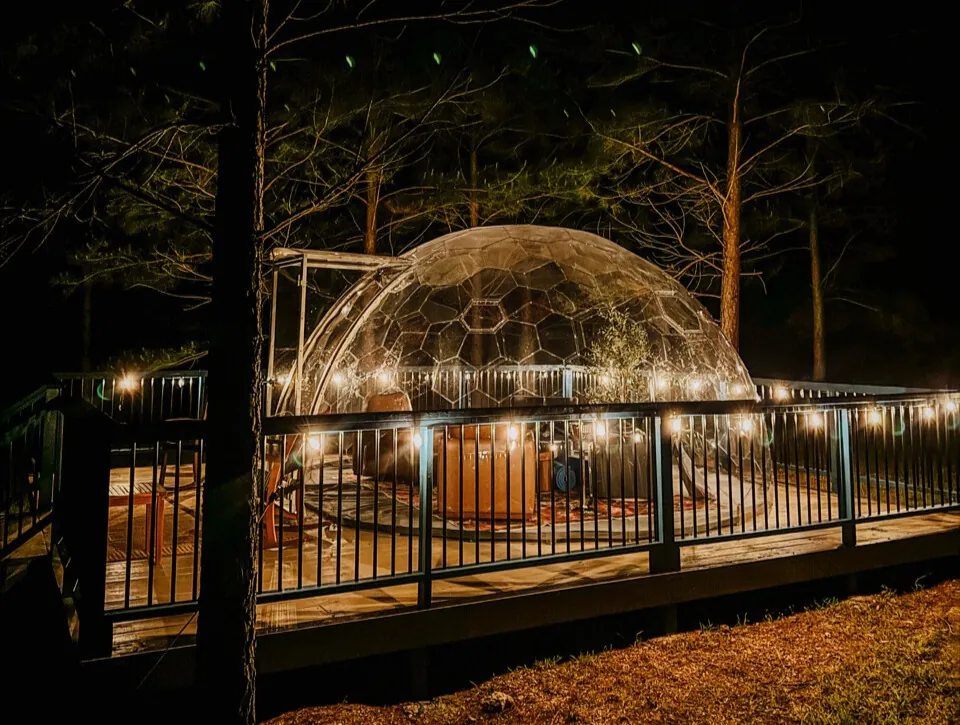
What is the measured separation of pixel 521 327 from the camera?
8133 millimetres

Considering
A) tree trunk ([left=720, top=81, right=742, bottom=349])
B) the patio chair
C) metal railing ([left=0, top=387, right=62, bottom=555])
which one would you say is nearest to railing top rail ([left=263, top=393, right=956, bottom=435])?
the patio chair

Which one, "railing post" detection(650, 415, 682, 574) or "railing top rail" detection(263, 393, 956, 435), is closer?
"railing top rail" detection(263, 393, 956, 435)

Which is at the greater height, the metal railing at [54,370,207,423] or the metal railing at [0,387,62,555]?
the metal railing at [54,370,207,423]

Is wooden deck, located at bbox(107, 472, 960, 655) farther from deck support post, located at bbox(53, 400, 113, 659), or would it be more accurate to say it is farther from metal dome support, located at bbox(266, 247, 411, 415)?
metal dome support, located at bbox(266, 247, 411, 415)

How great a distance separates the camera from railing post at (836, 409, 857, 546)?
5.68 metres

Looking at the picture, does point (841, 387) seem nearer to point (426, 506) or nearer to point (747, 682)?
point (747, 682)

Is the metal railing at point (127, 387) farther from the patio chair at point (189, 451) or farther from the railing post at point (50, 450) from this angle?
the railing post at point (50, 450)

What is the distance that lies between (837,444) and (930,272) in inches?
1108

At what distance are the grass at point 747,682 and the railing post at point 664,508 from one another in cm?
57

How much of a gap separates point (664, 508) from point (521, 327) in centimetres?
356

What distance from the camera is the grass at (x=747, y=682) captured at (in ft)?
12.9

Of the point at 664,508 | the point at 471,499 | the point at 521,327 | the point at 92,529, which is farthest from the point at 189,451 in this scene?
the point at 664,508

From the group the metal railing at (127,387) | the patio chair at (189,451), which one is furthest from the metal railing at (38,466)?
the metal railing at (127,387)

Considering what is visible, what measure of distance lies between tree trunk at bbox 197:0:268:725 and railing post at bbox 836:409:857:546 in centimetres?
478
